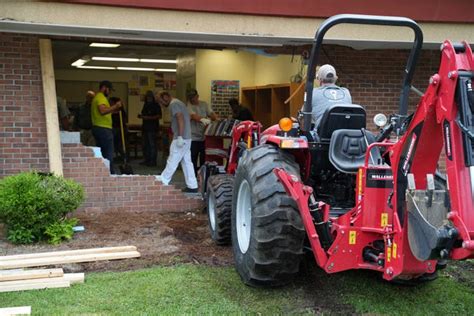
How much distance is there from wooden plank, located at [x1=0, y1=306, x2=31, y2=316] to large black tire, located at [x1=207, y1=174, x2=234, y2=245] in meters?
2.47

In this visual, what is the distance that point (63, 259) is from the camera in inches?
228

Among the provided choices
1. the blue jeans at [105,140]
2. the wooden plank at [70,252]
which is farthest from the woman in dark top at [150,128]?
the wooden plank at [70,252]

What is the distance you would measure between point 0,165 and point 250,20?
4.07 meters

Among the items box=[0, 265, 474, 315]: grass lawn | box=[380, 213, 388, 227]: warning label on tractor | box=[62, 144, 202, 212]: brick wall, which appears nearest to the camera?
box=[380, 213, 388, 227]: warning label on tractor

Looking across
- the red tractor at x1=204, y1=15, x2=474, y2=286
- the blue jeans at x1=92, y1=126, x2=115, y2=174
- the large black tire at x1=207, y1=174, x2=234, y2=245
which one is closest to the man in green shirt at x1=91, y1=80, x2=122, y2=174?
the blue jeans at x1=92, y1=126, x2=115, y2=174

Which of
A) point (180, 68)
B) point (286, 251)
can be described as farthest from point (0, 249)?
point (180, 68)

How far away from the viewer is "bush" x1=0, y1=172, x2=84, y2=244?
6461mm

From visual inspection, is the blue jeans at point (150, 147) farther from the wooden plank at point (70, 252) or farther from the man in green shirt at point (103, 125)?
the wooden plank at point (70, 252)

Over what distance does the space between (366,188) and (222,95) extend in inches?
377

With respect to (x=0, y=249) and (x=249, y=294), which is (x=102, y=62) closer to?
(x=0, y=249)

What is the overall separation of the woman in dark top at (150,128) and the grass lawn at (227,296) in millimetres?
8195

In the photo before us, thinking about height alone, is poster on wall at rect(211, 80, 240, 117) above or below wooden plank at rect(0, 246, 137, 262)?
above

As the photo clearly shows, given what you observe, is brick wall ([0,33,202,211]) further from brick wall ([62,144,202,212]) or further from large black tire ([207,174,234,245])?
large black tire ([207,174,234,245])

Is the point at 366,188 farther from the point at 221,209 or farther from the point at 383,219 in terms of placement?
the point at 221,209
